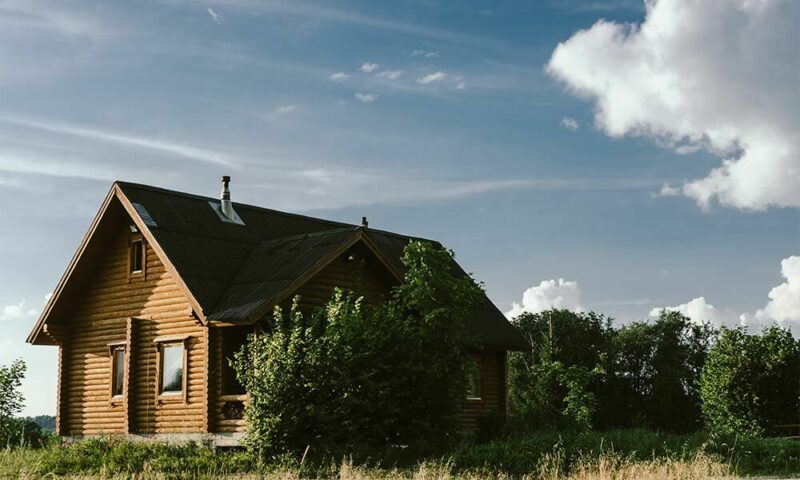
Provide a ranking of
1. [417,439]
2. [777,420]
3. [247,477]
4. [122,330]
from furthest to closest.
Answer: [777,420], [122,330], [417,439], [247,477]

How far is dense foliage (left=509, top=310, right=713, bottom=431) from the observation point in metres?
54.2

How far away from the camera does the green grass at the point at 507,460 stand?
2056cm

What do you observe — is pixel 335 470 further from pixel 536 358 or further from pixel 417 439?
pixel 536 358

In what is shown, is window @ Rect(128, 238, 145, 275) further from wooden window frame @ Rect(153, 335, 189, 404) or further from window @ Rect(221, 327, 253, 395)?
window @ Rect(221, 327, 253, 395)

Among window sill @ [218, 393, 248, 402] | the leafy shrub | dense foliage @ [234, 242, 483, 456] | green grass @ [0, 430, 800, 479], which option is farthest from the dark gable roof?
green grass @ [0, 430, 800, 479]

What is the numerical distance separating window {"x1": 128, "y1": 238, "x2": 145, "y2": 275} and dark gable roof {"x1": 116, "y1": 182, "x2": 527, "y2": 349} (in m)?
1.40

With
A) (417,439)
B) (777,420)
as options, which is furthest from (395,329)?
(777,420)

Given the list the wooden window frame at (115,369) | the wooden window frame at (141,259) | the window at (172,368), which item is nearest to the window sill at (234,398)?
the window at (172,368)

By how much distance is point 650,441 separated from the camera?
22.7 meters

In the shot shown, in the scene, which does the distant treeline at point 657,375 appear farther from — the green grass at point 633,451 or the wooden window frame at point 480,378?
the green grass at point 633,451

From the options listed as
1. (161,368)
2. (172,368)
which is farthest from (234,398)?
(161,368)

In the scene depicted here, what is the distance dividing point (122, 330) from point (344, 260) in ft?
25.0

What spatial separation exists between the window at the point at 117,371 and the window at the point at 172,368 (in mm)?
2268

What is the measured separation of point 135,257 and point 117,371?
12.1ft
